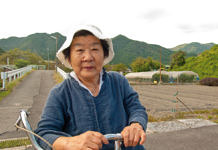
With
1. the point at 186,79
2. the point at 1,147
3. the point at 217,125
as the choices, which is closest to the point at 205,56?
the point at 186,79

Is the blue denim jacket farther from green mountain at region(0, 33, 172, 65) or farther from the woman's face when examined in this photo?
green mountain at region(0, 33, 172, 65)

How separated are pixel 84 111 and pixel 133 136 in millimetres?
407

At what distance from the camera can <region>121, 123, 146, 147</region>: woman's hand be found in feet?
3.77

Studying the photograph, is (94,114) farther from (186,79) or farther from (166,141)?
(186,79)

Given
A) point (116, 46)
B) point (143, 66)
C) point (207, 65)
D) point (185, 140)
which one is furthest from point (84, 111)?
point (116, 46)

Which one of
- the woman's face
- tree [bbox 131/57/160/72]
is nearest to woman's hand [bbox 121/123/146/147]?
the woman's face

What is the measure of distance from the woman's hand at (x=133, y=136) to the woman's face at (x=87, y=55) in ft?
1.70

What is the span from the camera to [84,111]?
1.37m

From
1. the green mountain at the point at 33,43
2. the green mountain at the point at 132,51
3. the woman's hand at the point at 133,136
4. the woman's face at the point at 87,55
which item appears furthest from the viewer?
the green mountain at the point at 33,43

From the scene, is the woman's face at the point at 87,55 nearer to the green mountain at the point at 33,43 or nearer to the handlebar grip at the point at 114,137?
the handlebar grip at the point at 114,137

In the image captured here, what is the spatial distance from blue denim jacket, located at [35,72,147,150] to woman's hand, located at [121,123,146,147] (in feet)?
0.44

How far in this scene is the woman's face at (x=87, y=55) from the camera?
1.41 meters

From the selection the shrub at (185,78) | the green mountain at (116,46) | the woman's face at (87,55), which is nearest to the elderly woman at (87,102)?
the woman's face at (87,55)

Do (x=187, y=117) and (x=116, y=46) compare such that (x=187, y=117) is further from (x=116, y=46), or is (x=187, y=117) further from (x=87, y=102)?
(x=116, y=46)
